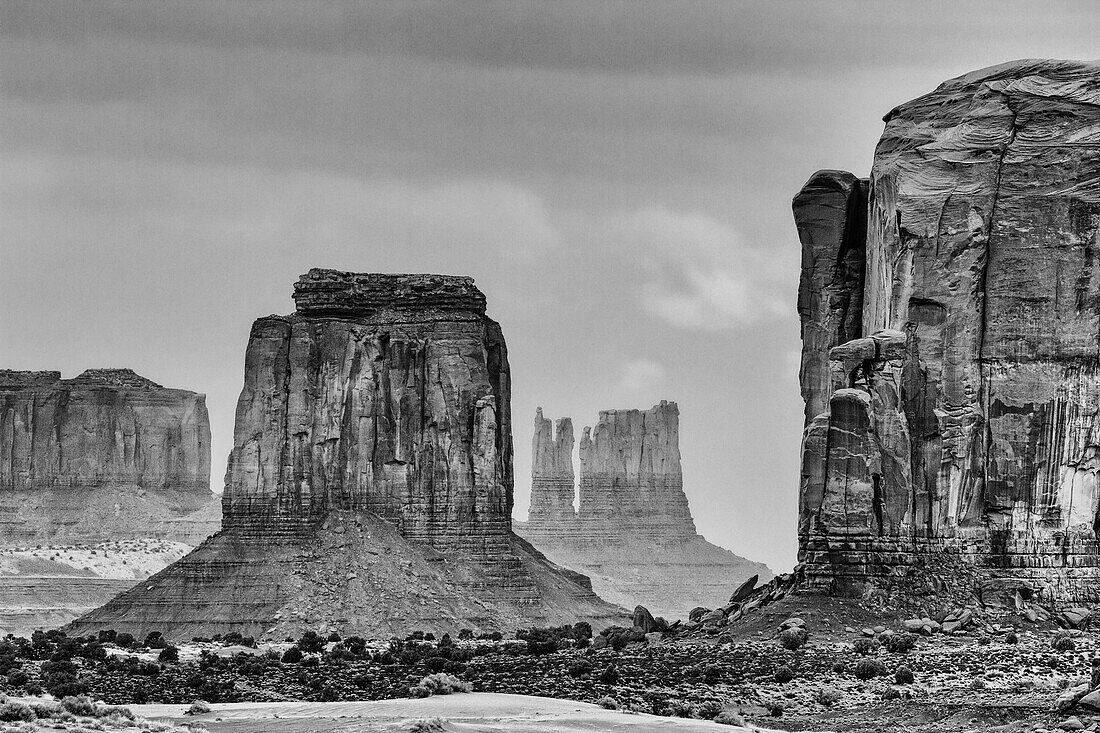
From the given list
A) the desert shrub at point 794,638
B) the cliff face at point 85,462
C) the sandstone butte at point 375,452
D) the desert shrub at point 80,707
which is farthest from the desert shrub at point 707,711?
the cliff face at point 85,462

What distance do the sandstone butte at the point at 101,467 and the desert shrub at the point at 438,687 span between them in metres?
91.6

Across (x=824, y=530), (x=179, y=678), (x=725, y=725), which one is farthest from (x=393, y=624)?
(x=725, y=725)

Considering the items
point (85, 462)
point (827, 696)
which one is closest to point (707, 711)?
point (827, 696)

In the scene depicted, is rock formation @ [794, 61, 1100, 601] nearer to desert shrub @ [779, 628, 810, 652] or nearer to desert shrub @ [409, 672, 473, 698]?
desert shrub @ [779, 628, 810, 652]

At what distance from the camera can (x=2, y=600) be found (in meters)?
143

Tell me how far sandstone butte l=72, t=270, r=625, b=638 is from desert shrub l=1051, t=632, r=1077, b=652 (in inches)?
1641

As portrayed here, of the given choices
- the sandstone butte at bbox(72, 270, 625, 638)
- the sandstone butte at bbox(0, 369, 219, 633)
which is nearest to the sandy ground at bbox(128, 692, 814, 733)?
the sandstone butte at bbox(72, 270, 625, 638)

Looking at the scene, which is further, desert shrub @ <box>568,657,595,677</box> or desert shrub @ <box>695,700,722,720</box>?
desert shrub @ <box>568,657,595,677</box>

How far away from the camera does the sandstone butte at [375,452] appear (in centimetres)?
10931

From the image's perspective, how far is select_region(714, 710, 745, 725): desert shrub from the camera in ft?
204

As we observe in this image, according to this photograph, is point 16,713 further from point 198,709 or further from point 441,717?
point 441,717

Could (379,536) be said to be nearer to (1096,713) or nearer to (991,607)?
(991,607)

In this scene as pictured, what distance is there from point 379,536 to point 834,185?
36.4 metres

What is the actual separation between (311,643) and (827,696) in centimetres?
3298
